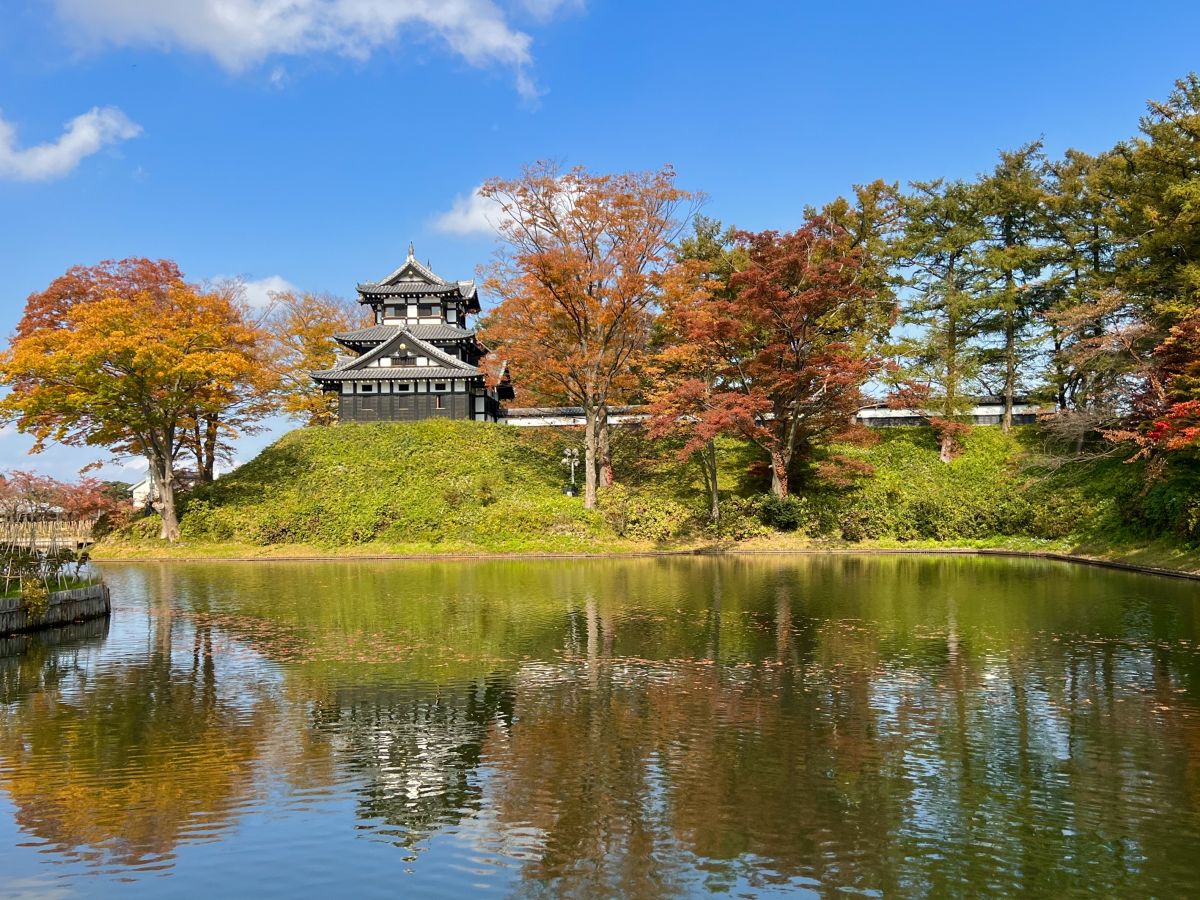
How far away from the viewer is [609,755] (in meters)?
9.80

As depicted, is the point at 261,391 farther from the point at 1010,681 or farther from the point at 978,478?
the point at 1010,681

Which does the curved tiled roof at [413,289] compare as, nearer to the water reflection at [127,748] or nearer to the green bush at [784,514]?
the green bush at [784,514]

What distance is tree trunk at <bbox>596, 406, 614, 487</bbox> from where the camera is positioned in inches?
1681

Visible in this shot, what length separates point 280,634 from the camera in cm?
1794

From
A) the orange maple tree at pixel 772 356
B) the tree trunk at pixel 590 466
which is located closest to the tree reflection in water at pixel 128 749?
the tree trunk at pixel 590 466

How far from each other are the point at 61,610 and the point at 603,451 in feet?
90.9

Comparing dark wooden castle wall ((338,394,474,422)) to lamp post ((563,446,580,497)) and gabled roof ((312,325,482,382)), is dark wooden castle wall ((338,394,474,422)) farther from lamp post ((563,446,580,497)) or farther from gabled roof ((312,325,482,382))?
lamp post ((563,446,580,497))

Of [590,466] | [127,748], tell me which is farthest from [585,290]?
[127,748]

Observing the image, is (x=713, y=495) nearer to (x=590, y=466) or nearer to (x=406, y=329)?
(x=590, y=466)

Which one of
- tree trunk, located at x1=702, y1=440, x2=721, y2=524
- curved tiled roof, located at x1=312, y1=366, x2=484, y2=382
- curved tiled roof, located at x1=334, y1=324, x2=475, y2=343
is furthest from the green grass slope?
curved tiled roof, located at x1=334, y1=324, x2=475, y2=343

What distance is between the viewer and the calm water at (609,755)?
7.11 m

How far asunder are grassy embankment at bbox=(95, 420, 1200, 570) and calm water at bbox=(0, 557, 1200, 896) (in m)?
17.0

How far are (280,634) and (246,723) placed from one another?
22.4 feet

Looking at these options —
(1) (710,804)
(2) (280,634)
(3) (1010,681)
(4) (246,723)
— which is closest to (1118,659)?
(3) (1010,681)
